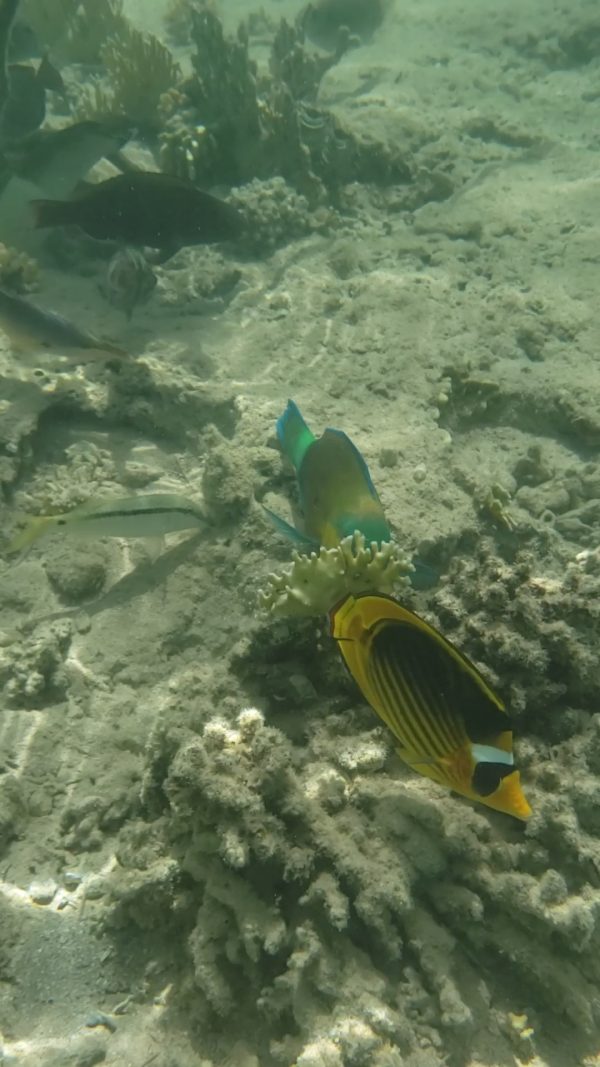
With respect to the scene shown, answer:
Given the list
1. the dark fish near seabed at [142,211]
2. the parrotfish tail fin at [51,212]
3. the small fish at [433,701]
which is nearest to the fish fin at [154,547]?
the small fish at [433,701]

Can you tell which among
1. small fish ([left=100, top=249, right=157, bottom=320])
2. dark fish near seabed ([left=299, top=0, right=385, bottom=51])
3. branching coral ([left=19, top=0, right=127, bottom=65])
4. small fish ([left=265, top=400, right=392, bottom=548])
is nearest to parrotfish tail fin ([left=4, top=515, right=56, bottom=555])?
small fish ([left=265, top=400, right=392, bottom=548])

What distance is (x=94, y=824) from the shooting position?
9.05 ft

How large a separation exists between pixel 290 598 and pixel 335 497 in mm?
665

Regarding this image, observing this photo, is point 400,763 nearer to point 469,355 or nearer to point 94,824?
point 94,824

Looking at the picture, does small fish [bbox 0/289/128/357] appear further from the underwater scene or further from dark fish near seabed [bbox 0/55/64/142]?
dark fish near seabed [bbox 0/55/64/142]

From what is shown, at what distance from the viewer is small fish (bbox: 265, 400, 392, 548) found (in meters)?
3.07

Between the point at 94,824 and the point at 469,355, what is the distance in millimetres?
3784

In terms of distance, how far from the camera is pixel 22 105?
5820 mm

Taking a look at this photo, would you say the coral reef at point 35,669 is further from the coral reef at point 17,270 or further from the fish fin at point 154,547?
the coral reef at point 17,270

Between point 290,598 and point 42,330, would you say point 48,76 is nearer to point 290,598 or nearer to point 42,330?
point 42,330

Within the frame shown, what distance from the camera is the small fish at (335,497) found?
3070 millimetres

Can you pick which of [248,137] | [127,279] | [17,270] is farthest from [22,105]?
[248,137]

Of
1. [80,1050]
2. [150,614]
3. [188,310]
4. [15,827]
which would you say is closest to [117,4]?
[188,310]

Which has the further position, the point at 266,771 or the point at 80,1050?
the point at 266,771
